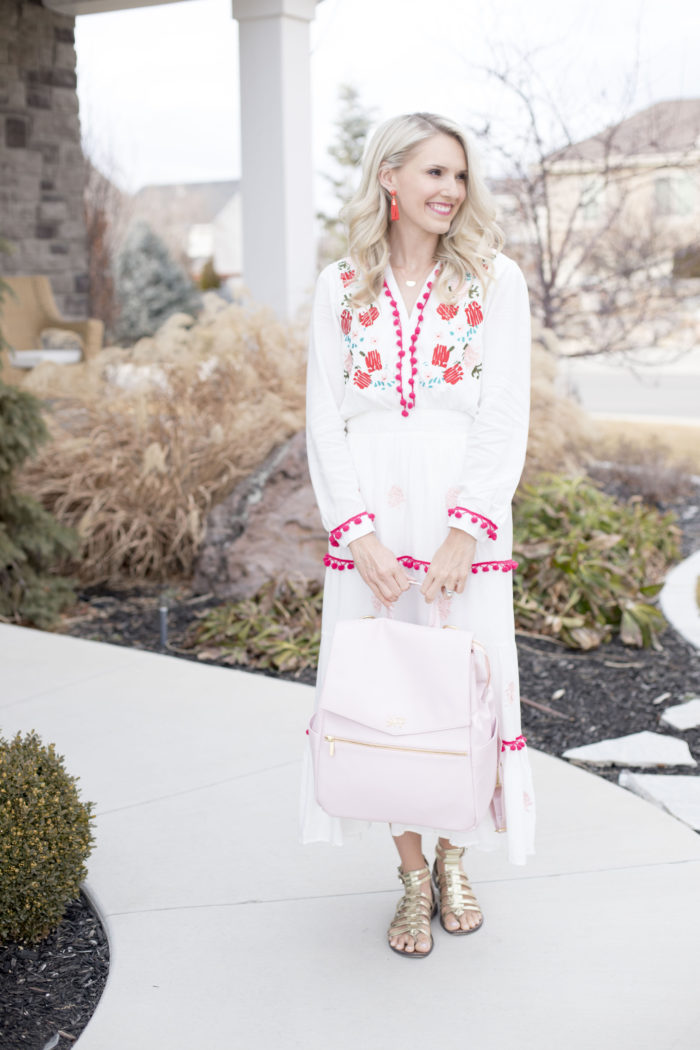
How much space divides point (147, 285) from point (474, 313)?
19.8 m

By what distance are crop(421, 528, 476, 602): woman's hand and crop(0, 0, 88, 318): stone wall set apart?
952cm

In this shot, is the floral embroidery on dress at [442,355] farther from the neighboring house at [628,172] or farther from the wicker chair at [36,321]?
the wicker chair at [36,321]

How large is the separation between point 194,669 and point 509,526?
2.19m

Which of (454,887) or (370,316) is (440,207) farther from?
(454,887)

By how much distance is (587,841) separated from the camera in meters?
2.71

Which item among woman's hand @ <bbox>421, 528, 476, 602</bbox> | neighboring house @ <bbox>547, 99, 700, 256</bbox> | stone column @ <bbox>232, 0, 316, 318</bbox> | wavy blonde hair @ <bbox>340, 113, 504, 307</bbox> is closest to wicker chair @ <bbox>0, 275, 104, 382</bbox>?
stone column @ <bbox>232, 0, 316, 318</bbox>

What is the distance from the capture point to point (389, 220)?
2.21 meters

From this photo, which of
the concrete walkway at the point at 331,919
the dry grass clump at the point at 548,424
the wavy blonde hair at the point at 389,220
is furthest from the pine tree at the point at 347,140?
the wavy blonde hair at the point at 389,220

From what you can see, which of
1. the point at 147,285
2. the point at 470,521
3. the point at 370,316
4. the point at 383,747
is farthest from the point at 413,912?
the point at 147,285

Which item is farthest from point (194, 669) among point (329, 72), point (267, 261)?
point (329, 72)

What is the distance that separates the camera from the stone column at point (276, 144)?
25.9 ft

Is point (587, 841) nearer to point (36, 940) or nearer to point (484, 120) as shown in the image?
point (36, 940)

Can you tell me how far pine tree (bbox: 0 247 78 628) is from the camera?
15.0 feet

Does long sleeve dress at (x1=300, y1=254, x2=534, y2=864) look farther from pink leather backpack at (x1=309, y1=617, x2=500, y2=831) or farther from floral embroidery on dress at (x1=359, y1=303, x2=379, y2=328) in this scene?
pink leather backpack at (x1=309, y1=617, x2=500, y2=831)
